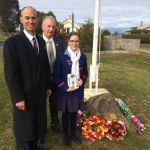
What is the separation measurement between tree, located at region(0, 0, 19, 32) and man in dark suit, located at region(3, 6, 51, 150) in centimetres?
5882

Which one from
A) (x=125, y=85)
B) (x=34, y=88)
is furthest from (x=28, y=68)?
(x=125, y=85)

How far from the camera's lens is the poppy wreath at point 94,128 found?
475 centimetres

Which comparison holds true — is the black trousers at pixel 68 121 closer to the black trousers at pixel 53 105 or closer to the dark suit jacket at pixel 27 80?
the black trousers at pixel 53 105

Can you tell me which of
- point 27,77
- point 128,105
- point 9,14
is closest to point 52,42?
point 27,77

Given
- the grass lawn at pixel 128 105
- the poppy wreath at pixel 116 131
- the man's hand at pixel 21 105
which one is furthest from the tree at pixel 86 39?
the man's hand at pixel 21 105

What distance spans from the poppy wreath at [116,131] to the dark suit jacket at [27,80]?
4.79 feet

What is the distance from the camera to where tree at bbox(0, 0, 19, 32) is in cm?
6088

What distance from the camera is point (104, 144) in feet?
15.2

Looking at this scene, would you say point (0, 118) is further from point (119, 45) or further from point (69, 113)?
point (119, 45)

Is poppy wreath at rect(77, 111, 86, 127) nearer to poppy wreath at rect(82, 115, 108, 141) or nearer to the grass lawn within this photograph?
poppy wreath at rect(82, 115, 108, 141)

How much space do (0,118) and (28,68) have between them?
2.44m

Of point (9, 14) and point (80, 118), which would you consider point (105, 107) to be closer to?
point (80, 118)

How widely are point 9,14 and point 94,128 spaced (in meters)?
61.9

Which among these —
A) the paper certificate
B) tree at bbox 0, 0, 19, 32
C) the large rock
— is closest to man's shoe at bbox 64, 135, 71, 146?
the paper certificate
